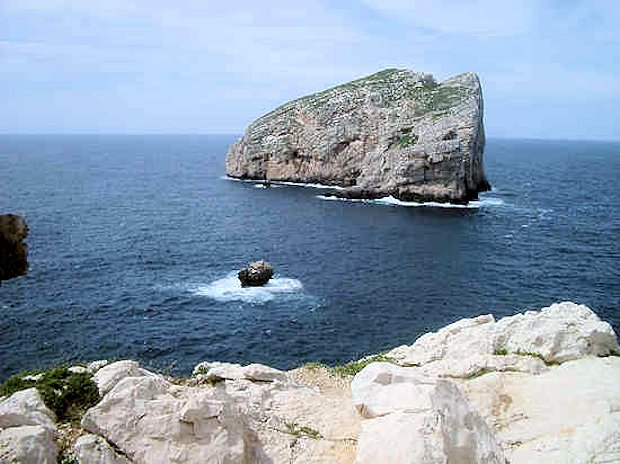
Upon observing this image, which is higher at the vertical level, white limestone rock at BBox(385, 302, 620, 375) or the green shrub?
the green shrub

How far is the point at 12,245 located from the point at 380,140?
86.0 m

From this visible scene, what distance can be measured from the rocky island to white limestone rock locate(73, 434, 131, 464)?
0.02 metres

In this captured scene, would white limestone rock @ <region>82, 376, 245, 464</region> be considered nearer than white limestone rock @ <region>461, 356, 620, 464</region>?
Yes

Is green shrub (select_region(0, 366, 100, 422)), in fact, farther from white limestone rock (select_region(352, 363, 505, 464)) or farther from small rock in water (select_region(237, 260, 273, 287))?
small rock in water (select_region(237, 260, 273, 287))

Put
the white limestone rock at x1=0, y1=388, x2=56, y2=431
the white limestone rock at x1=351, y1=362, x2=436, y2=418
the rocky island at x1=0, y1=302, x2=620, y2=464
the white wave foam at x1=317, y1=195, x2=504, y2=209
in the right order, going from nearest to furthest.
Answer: the rocky island at x1=0, y1=302, x2=620, y2=464, the white limestone rock at x1=0, y1=388, x2=56, y2=431, the white limestone rock at x1=351, y1=362, x2=436, y2=418, the white wave foam at x1=317, y1=195, x2=504, y2=209

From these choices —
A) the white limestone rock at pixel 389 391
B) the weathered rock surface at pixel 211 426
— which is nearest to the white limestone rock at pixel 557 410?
the white limestone rock at pixel 389 391

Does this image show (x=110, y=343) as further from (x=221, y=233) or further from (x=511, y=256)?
(x=511, y=256)

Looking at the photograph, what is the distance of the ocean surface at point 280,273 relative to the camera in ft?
139

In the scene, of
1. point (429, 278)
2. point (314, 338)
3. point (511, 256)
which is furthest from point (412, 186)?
point (314, 338)

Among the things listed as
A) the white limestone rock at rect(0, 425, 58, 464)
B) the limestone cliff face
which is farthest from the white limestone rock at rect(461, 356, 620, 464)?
the limestone cliff face

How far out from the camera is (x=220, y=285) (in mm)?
55000

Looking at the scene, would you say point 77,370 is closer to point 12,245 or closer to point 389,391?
point 389,391

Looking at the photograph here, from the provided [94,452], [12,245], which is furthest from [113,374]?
[12,245]

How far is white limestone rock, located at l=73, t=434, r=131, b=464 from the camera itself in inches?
508
